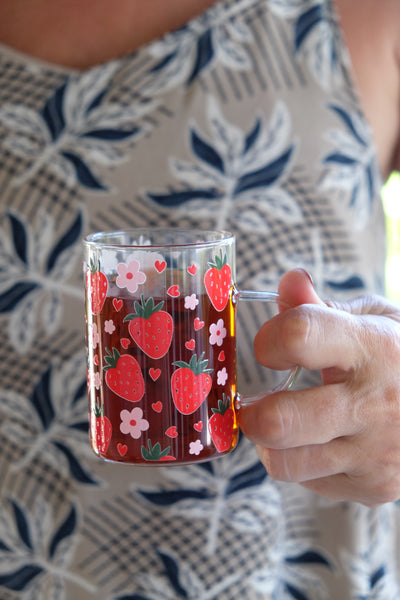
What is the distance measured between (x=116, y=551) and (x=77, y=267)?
480 millimetres

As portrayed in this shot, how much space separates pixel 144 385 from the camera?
0.63 m

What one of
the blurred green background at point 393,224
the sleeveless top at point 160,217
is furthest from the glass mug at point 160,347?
the blurred green background at point 393,224

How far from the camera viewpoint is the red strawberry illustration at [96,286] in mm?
639

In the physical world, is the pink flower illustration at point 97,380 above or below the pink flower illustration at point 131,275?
below

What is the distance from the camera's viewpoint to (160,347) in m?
0.62

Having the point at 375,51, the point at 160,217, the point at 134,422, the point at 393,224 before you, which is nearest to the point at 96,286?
the point at 134,422

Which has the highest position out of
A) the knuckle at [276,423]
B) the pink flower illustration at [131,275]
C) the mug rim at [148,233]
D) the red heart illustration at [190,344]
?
the mug rim at [148,233]

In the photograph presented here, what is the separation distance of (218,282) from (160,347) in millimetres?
91

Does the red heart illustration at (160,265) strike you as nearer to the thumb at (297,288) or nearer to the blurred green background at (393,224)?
the thumb at (297,288)

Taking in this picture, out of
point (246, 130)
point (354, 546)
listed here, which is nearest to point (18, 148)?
point (246, 130)

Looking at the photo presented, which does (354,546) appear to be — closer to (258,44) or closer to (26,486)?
(26,486)

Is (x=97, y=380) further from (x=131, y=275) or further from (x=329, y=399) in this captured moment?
(x=329, y=399)

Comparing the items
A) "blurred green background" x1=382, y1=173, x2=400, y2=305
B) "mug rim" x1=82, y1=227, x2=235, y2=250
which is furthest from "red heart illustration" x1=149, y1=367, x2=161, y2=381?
"blurred green background" x1=382, y1=173, x2=400, y2=305

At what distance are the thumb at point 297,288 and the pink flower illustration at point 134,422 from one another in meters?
0.20
